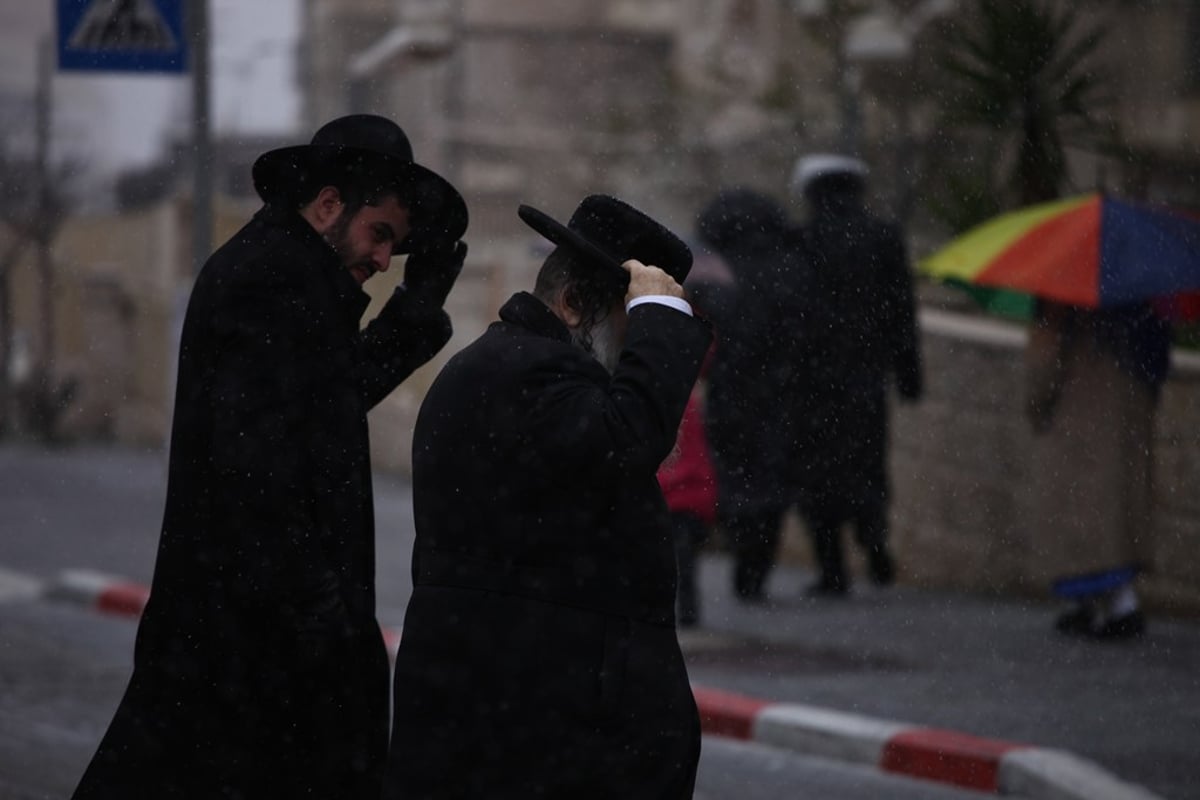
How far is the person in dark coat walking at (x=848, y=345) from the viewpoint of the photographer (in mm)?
10383

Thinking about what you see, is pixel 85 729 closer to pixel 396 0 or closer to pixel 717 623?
pixel 717 623

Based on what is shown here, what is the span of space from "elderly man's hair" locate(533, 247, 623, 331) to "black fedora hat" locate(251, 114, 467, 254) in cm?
79

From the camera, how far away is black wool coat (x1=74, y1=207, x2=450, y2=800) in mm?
4707

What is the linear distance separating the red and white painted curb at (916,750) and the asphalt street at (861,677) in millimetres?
69

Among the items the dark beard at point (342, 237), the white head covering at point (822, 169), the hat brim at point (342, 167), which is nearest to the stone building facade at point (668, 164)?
the white head covering at point (822, 169)

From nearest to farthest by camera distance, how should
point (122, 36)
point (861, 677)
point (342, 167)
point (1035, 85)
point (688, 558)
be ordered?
1. point (342, 167)
2. point (861, 677)
3. point (688, 558)
4. point (122, 36)
5. point (1035, 85)

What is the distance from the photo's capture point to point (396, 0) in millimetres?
51250

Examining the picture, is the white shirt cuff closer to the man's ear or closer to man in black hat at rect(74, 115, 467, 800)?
man in black hat at rect(74, 115, 467, 800)

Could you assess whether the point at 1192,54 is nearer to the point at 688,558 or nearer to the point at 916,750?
the point at 688,558

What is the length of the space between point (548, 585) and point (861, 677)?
5.26 metres

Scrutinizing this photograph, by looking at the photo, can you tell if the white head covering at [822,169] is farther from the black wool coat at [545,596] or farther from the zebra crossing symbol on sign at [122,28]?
the black wool coat at [545,596]

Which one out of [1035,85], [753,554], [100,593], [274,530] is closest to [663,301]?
[274,530]

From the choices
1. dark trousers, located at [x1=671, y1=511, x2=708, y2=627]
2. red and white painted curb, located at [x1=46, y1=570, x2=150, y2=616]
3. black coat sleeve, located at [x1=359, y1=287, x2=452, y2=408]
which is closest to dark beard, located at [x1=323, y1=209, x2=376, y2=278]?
black coat sleeve, located at [x1=359, y1=287, x2=452, y2=408]

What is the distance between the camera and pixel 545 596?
402cm
